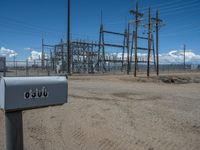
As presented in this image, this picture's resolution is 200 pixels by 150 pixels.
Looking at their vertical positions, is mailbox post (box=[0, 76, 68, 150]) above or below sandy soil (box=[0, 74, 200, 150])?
above

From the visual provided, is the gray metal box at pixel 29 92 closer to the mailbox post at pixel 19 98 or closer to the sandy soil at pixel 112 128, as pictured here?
the mailbox post at pixel 19 98

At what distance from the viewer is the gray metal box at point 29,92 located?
163 centimetres

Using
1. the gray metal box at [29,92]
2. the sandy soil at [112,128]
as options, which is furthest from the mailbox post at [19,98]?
the sandy soil at [112,128]

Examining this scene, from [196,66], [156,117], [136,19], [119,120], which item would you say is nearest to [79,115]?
[119,120]

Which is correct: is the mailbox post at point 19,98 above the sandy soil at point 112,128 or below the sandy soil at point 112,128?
above

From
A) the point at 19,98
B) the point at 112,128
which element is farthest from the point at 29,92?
the point at 112,128

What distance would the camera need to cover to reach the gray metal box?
163 cm

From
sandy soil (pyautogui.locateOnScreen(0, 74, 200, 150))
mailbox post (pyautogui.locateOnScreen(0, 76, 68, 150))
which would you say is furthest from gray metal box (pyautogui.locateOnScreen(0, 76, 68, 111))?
sandy soil (pyautogui.locateOnScreen(0, 74, 200, 150))

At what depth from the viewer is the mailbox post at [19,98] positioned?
5.36 ft

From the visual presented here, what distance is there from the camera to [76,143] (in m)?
5.45

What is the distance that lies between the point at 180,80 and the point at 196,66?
51.5 metres

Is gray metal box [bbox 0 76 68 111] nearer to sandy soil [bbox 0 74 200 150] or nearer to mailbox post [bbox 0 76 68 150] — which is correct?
mailbox post [bbox 0 76 68 150]

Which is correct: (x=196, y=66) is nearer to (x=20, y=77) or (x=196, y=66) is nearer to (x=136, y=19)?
(x=136, y=19)

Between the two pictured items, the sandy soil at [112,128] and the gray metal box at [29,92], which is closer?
the gray metal box at [29,92]
